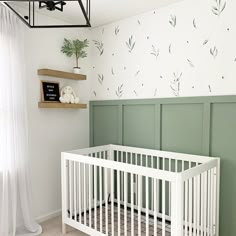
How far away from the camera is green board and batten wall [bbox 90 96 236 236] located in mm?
2271

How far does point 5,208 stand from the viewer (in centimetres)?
239

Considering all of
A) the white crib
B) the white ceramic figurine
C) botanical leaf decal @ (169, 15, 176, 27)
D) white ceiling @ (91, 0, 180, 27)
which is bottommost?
the white crib

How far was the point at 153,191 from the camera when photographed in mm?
2275

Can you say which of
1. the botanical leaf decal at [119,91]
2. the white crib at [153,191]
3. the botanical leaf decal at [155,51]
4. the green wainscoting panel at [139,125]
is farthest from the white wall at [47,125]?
the botanical leaf decal at [155,51]

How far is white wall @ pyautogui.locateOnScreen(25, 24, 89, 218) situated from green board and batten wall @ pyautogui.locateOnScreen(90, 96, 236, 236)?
1.50 ft

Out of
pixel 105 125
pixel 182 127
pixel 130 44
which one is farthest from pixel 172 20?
pixel 105 125

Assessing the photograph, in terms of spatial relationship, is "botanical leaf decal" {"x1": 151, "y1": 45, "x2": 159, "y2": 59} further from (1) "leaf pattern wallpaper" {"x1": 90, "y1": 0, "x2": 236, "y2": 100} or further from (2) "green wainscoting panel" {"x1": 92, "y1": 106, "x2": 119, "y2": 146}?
(2) "green wainscoting panel" {"x1": 92, "y1": 106, "x2": 119, "y2": 146}

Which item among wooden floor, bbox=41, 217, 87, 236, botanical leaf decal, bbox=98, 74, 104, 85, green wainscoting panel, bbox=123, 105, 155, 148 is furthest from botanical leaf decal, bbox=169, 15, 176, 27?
wooden floor, bbox=41, 217, 87, 236

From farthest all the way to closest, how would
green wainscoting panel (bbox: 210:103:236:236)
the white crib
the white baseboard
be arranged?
1. the white baseboard
2. green wainscoting panel (bbox: 210:103:236:236)
3. the white crib

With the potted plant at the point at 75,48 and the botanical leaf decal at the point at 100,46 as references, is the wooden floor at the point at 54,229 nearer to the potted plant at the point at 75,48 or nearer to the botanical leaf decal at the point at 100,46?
the potted plant at the point at 75,48

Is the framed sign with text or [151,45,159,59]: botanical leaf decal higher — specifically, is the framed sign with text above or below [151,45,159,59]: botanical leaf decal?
below

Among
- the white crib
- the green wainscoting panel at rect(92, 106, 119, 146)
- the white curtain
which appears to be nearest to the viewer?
the white crib

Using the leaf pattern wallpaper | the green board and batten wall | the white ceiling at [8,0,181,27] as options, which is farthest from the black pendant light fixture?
the green board and batten wall

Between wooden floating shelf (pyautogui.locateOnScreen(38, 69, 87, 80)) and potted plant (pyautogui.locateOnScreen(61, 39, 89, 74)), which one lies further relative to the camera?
potted plant (pyautogui.locateOnScreen(61, 39, 89, 74))
